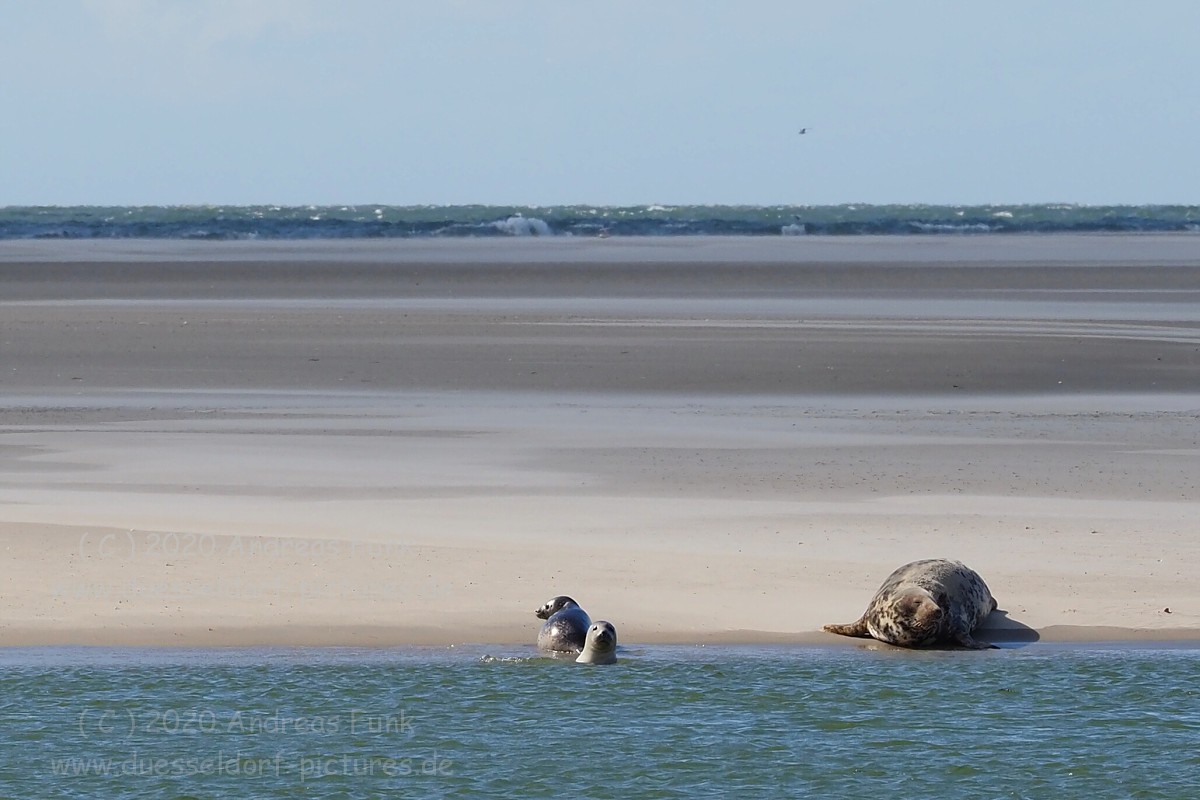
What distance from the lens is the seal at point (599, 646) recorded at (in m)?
9.25

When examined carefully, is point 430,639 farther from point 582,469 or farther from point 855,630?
point 582,469

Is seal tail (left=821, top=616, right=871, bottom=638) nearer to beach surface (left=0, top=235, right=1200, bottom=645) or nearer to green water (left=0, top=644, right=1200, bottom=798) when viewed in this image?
beach surface (left=0, top=235, right=1200, bottom=645)

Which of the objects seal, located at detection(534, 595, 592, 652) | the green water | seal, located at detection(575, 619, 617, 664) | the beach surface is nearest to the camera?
the green water

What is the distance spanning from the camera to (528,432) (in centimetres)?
1784

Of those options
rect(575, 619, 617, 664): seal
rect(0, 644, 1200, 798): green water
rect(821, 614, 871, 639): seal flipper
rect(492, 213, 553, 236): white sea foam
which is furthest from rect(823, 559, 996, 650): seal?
rect(492, 213, 553, 236): white sea foam

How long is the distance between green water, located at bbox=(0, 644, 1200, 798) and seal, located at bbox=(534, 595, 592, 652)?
13 cm

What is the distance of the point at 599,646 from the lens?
30.3ft

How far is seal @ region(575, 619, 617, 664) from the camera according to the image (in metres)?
9.25

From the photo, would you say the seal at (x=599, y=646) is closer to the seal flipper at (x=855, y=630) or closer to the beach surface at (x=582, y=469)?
the beach surface at (x=582, y=469)

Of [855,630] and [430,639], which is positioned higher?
[855,630]

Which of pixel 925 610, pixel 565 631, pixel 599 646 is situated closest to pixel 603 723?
pixel 599 646

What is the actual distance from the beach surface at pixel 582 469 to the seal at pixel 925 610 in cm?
23

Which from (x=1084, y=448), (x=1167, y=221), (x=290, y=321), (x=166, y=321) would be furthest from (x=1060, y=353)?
(x=1167, y=221)

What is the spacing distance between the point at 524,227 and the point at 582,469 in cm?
7779
